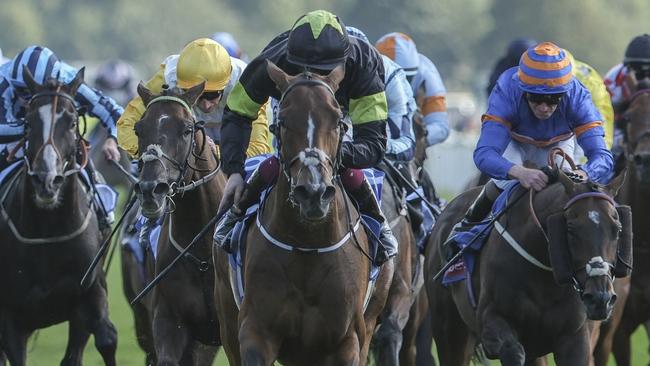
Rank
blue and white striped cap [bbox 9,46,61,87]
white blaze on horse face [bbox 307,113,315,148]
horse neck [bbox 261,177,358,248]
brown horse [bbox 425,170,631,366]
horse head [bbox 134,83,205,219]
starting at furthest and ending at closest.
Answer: blue and white striped cap [bbox 9,46,61,87] < horse head [bbox 134,83,205,219] < brown horse [bbox 425,170,631,366] < horse neck [bbox 261,177,358,248] < white blaze on horse face [bbox 307,113,315,148]

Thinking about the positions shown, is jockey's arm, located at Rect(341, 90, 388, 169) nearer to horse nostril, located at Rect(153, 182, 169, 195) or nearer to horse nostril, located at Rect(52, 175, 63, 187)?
horse nostril, located at Rect(153, 182, 169, 195)

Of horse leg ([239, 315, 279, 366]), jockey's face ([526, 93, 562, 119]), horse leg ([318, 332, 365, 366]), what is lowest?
horse leg ([318, 332, 365, 366])

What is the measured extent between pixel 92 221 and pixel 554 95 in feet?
10.9

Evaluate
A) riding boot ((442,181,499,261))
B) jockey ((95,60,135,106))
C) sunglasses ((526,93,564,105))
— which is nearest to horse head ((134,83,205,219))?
riding boot ((442,181,499,261))

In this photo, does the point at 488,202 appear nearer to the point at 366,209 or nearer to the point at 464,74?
the point at 366,209

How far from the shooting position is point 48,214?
9.42 m

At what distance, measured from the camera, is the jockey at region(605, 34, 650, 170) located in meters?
10.9

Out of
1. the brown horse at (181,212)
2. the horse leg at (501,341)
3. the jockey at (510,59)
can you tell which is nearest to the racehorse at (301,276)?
the brown horse at (181,212)

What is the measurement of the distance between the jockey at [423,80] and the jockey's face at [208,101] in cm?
321

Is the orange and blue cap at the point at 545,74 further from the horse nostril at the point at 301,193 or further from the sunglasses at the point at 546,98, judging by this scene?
the horse nostril at the point at 301,193

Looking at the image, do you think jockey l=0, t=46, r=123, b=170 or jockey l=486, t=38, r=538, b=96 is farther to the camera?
jockey l=486, t=38, r=538, b=96

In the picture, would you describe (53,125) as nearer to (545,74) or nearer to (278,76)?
(278,76)

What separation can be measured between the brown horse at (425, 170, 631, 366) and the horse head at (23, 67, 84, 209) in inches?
99.3

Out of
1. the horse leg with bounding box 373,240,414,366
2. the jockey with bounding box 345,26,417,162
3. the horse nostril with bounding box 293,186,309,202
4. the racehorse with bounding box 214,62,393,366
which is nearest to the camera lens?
the horse nostril with bounding box 293,186,309,202
